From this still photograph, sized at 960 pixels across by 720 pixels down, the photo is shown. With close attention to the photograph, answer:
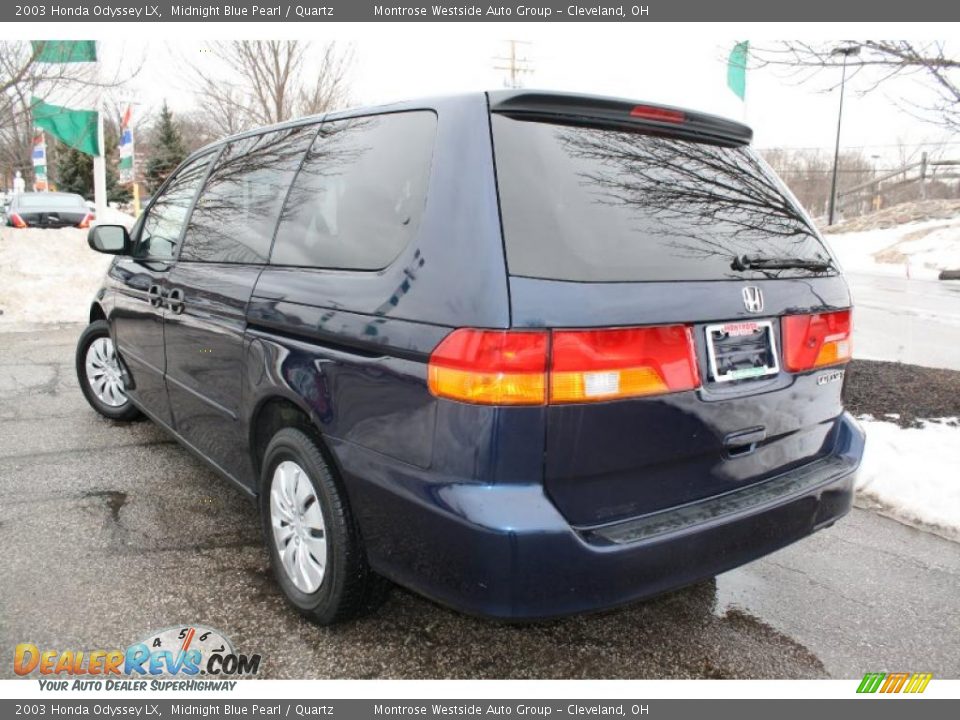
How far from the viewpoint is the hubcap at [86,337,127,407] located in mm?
4824

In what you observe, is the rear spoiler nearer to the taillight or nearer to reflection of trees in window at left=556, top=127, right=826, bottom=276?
reflection of trees in window at left=556, top=127, right=826, bottom=276

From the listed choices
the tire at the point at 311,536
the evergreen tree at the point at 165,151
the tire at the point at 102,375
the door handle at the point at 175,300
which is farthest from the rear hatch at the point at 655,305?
the evergreen tree at the point at 165,151

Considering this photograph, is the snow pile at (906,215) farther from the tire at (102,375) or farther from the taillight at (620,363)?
the taillight at (620,363)

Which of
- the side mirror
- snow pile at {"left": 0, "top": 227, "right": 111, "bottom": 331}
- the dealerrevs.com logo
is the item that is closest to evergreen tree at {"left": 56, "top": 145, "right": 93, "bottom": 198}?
snow pile at {"left": 0, "top": 227, "right": 111, "bottom": 331}

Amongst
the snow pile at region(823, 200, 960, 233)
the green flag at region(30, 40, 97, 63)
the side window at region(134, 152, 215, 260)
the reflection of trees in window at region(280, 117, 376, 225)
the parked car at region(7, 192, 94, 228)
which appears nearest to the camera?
the reflection of trees in window at region(280, 117, 376, 225)

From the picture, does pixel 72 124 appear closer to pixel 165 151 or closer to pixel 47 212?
pixel 47 212

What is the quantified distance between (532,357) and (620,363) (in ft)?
0.86

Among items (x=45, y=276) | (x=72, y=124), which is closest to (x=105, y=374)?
(x=45, y=276)

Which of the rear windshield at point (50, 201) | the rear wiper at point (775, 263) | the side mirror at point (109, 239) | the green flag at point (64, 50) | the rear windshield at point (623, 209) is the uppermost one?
the green flag at point (64, 50)

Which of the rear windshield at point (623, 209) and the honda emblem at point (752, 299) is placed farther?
the honda emblem at point (752, 299)

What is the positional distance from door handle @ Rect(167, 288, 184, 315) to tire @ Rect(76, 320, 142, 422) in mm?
1497

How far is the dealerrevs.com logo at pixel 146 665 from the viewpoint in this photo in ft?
7.47

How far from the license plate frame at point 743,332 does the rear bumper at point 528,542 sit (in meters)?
0.39

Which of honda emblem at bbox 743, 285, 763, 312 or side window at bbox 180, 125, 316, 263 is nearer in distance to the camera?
honda emblem at bbox 743, 285, 763, 312
